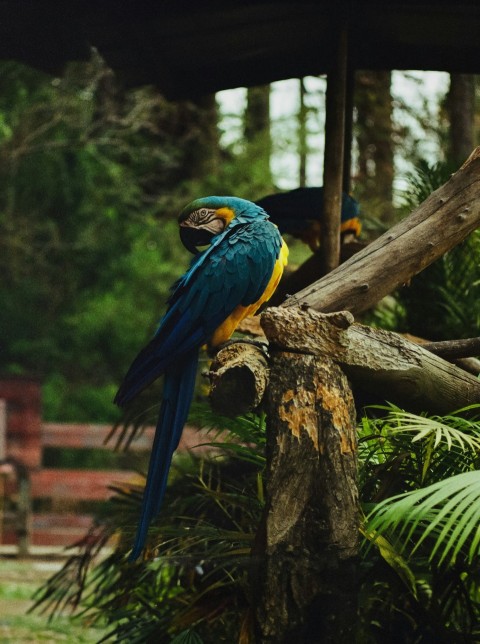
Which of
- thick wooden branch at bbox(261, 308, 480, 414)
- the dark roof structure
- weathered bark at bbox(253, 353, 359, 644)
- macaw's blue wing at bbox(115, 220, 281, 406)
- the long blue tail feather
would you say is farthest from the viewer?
the dark roof structure

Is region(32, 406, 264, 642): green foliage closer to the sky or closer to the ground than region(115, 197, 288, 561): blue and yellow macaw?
closer to the ground

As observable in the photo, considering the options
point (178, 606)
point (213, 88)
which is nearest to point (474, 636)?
point (178, 606)

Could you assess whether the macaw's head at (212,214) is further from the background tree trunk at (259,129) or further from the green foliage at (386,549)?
the background tree trunk at (259,129)

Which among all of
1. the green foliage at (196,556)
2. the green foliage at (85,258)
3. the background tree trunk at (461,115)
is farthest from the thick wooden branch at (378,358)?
the green foliage at (85,258)

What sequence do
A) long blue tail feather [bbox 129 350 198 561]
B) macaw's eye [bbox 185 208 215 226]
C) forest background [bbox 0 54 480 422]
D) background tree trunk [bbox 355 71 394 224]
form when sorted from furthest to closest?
forest background [bbox 0 54 480 422]
background tree trunk [bbox 355 71 394 224]
macaw's eye [bbox 185 208 215 226]
long blue tail feather [bbox 129 350 198 561]

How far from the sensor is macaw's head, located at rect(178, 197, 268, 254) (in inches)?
122

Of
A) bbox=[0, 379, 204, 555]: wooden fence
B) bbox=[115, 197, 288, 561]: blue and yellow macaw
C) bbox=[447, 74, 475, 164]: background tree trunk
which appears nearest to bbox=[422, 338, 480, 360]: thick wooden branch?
bbox=[115, 197, 288, 561]: blue and yellow macaw

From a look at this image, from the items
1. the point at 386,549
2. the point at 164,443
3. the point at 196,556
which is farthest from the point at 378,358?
the point at 196,556

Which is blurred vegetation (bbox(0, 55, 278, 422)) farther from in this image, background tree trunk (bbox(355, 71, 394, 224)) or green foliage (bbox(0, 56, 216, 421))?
background tree trunk (bbox(355, 71, 394, 224))

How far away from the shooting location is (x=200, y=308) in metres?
2.88

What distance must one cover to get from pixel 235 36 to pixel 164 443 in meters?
1.90

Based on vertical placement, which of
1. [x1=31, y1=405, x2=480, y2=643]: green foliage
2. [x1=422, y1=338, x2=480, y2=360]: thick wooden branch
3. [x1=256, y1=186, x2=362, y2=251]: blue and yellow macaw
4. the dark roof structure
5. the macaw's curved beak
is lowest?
[x1=31, y1=405, x2=480, y2=643]: green foliage

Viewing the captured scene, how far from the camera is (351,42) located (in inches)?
162

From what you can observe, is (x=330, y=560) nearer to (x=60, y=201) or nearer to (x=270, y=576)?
(x=270, y=576)
